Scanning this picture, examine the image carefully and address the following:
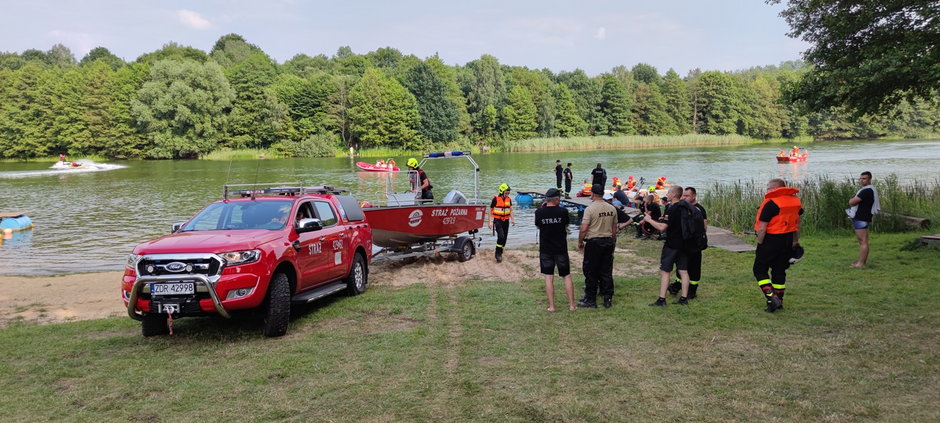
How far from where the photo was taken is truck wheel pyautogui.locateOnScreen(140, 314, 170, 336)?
7762 millimetres

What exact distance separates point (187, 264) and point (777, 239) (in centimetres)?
738

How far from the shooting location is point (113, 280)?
41.9ft

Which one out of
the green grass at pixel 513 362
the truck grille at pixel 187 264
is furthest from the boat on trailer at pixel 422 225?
the truck grille at pixel 187 264

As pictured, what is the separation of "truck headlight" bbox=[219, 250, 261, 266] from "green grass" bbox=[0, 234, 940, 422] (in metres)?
1.01

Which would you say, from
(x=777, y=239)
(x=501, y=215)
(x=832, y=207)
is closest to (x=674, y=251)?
Answer: (x=777, y=239)

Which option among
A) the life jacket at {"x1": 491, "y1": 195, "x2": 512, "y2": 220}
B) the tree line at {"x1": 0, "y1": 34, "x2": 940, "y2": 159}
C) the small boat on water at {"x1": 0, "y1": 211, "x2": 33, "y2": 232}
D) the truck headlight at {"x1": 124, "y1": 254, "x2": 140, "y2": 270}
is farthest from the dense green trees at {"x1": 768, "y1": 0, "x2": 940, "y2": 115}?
the tree line at {"x1": 0, "y1": 34, "x2": 940, "y2": 159}

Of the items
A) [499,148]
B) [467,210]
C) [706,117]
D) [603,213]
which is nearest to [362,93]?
[499,148]

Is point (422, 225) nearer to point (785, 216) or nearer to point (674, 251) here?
point (674, 251)

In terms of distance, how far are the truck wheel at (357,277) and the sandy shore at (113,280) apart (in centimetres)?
95

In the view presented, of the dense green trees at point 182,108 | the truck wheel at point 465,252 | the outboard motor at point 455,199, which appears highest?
the dense green trees at point 182,108

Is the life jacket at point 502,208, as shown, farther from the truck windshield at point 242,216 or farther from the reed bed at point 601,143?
the reed bed at point 601,143

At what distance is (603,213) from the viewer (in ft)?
28.6

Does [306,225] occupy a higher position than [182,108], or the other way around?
[182,108]

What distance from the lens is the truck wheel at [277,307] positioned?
24.9ft
